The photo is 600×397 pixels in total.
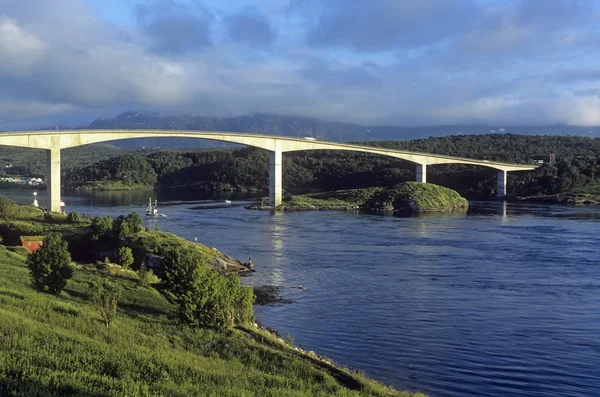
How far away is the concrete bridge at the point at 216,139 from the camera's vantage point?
5525cm

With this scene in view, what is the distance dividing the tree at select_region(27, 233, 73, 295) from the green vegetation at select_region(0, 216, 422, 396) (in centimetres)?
43

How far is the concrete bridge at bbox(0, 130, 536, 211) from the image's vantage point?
181 feet

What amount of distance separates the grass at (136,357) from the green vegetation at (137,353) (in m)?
0.02

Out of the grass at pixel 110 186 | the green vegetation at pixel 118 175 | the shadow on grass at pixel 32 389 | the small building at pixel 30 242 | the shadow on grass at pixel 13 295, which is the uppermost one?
the green vegetation at pixel 118 175

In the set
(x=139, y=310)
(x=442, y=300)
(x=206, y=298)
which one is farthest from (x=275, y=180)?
(x=206, y=298)

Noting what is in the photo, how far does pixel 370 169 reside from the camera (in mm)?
114500

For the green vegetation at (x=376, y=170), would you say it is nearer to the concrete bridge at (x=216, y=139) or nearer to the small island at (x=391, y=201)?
the concrete bridge at (x=216, y=139)

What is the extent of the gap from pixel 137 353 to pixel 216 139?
63594mm

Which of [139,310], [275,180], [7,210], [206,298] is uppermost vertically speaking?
[275,180]

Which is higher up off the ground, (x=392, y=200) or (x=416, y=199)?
(x=416, y=199)

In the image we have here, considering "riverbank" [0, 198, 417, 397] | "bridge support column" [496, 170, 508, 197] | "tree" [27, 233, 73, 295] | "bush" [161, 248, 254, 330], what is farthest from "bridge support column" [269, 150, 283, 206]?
"bush" [161, 248, 254, 330]

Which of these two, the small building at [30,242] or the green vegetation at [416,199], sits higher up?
the green vegetation at [416,199]

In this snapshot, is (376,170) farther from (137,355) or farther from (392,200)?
(137,355)

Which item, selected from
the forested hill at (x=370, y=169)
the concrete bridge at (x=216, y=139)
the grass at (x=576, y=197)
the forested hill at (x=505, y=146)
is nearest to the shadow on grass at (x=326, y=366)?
the concrete bridge at (x=216, y=139)
